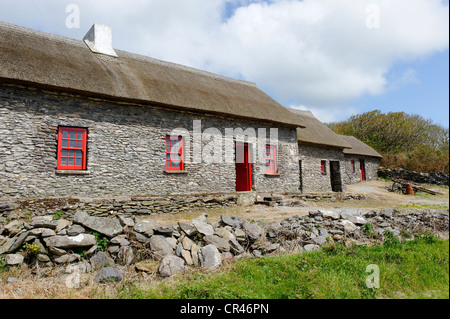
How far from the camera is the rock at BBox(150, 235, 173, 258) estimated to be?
17.4 feet

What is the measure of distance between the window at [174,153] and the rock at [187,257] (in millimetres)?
6129

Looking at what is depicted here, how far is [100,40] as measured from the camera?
12.1m

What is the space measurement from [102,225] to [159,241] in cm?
135

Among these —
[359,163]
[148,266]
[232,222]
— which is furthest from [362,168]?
[148,266]

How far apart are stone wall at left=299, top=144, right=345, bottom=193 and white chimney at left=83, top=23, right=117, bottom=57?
12058mm

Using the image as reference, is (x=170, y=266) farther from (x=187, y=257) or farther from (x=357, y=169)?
(x=357, y=169)

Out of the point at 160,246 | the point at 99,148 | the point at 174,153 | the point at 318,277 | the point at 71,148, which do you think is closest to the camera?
the point at 318,277

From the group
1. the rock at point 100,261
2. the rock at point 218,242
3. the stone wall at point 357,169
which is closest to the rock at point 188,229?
the rock at point 218,242

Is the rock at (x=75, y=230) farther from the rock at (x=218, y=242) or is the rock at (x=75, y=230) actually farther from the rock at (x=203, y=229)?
the rock at (x=218, y=242)

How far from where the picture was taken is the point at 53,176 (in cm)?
870

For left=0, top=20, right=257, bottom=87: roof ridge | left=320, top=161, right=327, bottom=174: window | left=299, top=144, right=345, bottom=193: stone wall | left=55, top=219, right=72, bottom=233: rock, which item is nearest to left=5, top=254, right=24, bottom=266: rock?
left=55, top=219, right=72, bottom=233: rock

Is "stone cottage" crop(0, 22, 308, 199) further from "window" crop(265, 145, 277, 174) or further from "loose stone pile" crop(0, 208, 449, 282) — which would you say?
"loose stone pile" crop(0, 208, 449, 282)

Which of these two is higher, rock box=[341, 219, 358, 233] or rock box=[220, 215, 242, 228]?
rock box=[220, 215, 242, 228]

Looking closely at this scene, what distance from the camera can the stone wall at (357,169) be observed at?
2254 centimetres
